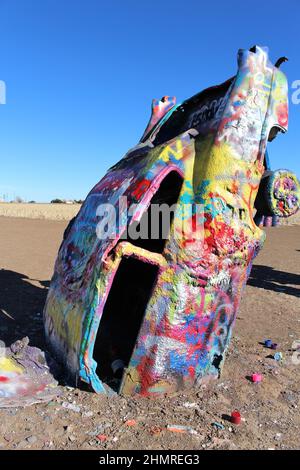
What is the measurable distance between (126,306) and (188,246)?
204 centimetres

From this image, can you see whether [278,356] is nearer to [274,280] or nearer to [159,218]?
[159,218]

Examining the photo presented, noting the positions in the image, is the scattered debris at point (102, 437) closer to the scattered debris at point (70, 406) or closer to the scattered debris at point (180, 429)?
the scattered debris at point (70, 406)

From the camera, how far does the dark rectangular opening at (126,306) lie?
4.92 meters

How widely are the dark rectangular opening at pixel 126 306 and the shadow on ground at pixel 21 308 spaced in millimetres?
798

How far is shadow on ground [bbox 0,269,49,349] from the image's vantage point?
545cm

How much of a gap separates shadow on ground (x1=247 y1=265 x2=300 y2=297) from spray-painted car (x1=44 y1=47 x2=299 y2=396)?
16.5 ft

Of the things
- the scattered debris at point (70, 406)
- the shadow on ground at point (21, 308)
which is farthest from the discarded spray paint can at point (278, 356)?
the shadow on ground at point (21, 308)

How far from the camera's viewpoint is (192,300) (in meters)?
3.76

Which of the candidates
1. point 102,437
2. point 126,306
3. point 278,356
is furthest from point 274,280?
point 102,437

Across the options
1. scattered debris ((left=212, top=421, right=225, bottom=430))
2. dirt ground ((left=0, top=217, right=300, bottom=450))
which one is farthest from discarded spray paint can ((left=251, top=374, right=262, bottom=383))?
scattered debris ((left=212, top=421, right=225, bottom=430))

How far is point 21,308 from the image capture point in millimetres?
6680

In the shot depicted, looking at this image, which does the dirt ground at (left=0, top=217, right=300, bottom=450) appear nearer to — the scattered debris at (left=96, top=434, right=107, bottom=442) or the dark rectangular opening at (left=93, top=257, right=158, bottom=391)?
the scattered debris at (left=96, top=434, right=107, bottom=442)

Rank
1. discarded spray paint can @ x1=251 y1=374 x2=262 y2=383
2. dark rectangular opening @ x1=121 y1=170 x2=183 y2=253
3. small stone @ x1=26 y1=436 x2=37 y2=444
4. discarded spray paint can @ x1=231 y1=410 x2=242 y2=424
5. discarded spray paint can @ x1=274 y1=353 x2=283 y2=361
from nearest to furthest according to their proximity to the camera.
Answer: small stone @ x1=26 y1=436 x2=37 y2=444 < discarded spray paint can @ x1=231 y1=410 x2=242 y2=424 < dark rectangular opening @ x1=121 y1=170 x2=183 y2=253 < discarded spray paint can @ x1=251 y1=374 x2=262 y2=383 < discarded spray paint can @ x1=274 y1=353 x2=283 y2=361

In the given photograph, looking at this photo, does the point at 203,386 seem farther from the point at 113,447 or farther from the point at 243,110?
the point at 243,110
